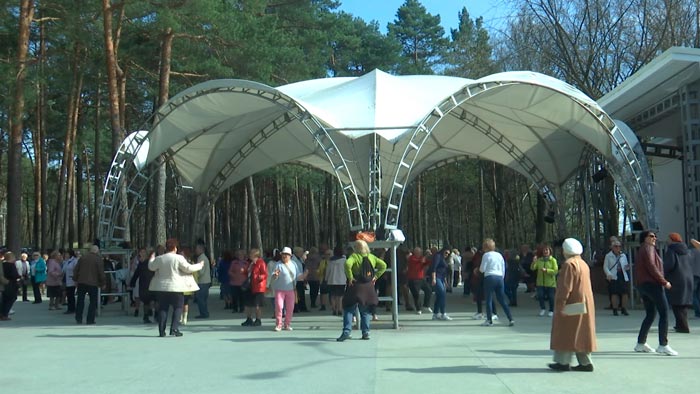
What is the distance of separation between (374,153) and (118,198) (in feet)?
24.1

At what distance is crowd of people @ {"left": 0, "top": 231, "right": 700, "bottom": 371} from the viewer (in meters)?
8.36

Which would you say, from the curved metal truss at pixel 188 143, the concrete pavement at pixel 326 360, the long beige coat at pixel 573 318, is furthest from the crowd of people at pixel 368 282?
the curved metal truss at pixel 188 143

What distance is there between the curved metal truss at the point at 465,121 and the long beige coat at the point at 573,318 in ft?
21.2

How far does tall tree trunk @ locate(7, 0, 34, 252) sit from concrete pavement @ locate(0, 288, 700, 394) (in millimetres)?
10561

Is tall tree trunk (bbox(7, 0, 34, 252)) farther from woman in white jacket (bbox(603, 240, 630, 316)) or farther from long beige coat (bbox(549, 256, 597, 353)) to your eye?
long beige coat (bbox(549, 256, 597, 353))

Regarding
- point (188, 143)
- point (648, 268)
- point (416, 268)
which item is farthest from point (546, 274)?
point (188, 143)

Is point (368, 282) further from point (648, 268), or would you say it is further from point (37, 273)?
point (37, 273)

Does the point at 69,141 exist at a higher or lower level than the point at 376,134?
higher

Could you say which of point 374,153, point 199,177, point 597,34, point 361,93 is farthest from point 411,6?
point 374,153

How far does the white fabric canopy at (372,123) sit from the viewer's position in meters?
16.4

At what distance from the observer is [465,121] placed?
23.3m

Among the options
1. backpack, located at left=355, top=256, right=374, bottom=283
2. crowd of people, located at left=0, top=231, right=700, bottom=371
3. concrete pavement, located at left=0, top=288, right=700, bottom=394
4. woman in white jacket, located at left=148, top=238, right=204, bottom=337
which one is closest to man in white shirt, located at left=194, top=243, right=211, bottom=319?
crowd of people, located at left=0, top=231, right=700, bottom=371

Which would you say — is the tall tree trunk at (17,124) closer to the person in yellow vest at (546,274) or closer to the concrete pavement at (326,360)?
the concrete pavement at (326,360)

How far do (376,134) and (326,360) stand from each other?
7.41 m
